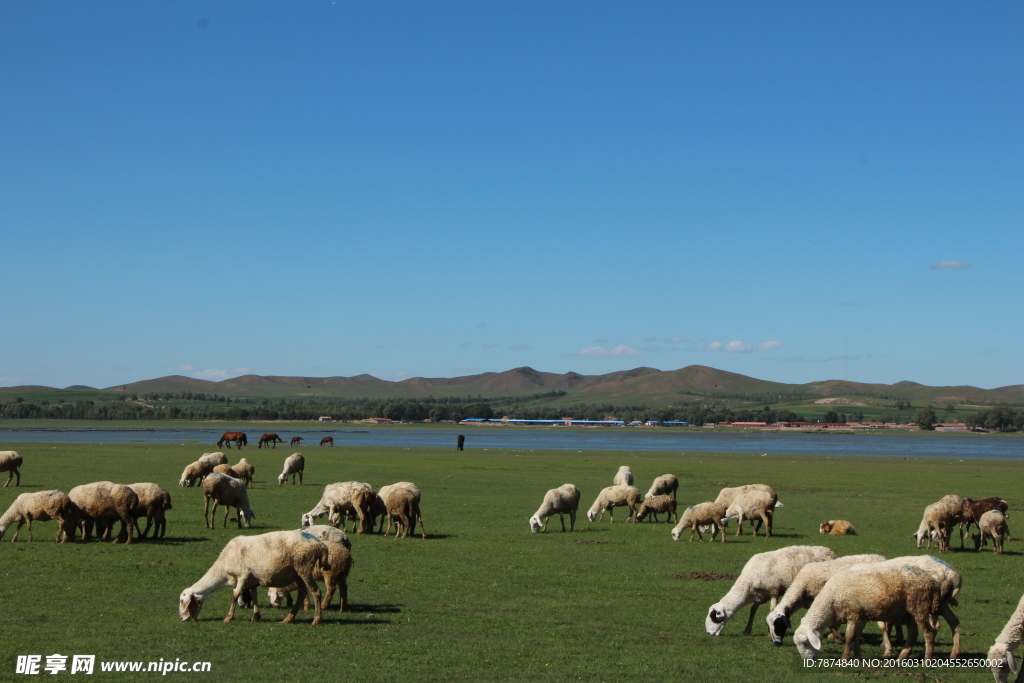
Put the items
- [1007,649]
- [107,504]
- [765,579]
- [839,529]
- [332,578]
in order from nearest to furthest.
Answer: [1007,649]
[765,579]
[332,578]
[107,504]
[839,529]

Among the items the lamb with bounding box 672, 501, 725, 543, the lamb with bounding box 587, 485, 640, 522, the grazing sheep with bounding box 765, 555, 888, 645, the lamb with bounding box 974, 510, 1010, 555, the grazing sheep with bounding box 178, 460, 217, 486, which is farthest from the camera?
the grazing sheep with bounding box 178, 460, 217, 486

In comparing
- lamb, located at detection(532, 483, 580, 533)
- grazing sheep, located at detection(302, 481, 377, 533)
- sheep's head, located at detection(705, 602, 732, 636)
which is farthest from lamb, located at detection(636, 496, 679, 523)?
sheep's head, located at detection(705, 602, 732, 636)

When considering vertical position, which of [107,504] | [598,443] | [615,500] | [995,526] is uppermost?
[107,504]

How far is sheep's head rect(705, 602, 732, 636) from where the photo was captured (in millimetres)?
12781

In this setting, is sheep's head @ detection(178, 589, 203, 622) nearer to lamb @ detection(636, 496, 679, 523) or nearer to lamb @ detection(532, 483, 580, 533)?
lamb @ detection(532, 483, 580, 533)

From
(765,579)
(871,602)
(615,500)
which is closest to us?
(871,602)

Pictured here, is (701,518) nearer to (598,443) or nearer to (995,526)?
(995,526)

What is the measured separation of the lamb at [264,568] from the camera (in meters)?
12.9

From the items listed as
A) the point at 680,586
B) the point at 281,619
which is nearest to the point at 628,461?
the point at 680,586

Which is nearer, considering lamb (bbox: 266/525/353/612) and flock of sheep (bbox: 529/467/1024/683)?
flock of sheep (bbox: 529/467/1024/683)

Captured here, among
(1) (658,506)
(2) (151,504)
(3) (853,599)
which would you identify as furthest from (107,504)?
(3) (853,599)

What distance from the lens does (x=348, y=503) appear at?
23016mm

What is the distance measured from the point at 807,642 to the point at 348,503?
14421mm

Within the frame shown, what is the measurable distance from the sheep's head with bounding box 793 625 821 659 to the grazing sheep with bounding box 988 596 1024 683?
197cm
